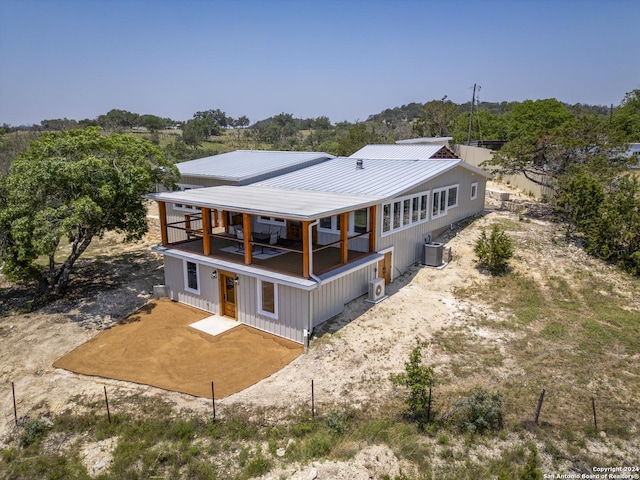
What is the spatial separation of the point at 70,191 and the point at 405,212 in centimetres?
1166

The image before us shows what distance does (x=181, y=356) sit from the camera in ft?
39.0

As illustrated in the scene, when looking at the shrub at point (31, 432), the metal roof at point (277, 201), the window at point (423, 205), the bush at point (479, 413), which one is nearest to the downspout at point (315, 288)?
the metal roof at point (277, 201)

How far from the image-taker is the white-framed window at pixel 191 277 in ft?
49.0

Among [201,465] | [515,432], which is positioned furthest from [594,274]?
[201,465]

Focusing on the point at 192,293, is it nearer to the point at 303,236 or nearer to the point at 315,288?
the point at 315,288

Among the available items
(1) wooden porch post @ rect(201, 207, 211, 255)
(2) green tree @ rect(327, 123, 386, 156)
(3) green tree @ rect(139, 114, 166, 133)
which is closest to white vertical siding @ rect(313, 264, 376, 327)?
(1) wooden porch post @ rect(201, 207, 211, 255)

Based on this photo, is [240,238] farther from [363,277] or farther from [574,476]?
[574,476]

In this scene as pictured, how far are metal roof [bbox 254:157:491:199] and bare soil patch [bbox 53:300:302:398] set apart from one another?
623 centimetres

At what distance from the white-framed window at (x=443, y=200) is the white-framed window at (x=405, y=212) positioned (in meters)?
0.76

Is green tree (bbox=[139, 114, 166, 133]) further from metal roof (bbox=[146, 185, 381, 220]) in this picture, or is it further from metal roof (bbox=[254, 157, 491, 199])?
metal roof (bbox=[146, 185, 381, 220])

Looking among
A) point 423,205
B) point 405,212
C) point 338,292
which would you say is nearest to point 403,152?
point 423,205

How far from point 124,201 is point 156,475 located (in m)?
10.1

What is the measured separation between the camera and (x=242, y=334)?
1298 centimetres

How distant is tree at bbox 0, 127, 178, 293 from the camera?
13.1 m
